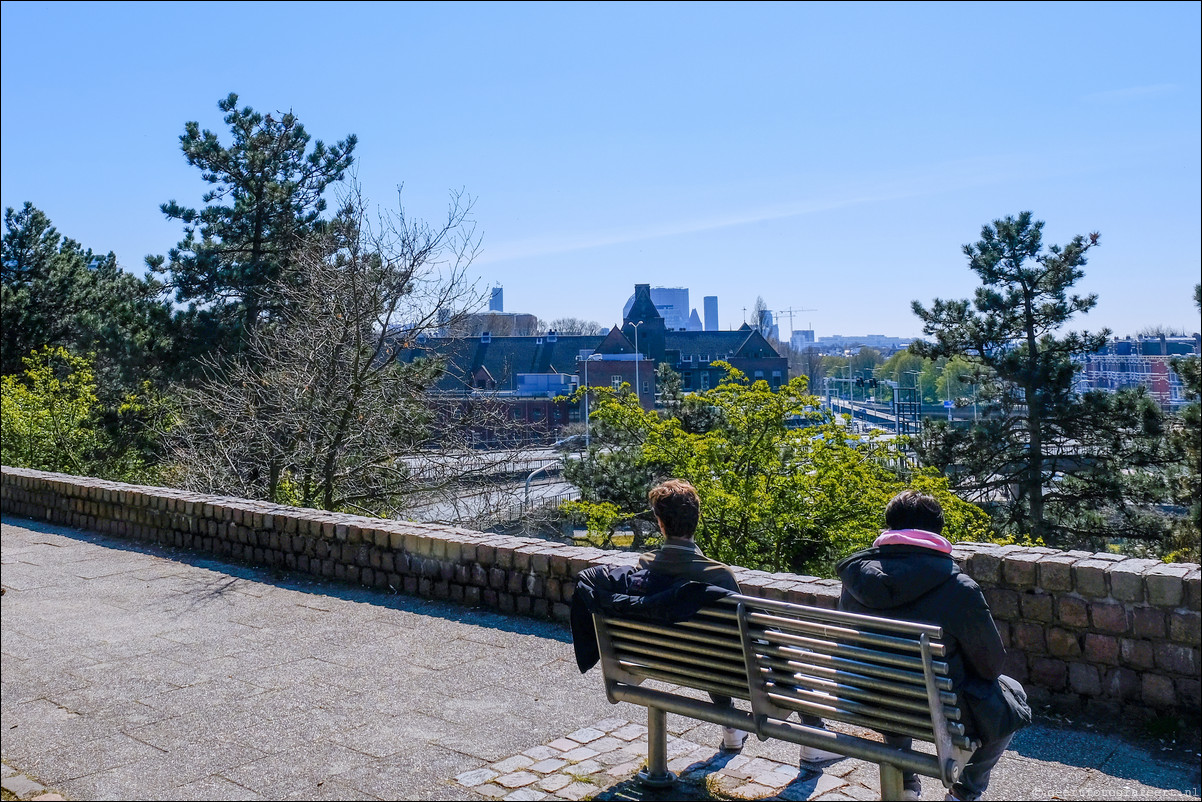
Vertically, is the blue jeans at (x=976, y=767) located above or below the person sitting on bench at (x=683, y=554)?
below

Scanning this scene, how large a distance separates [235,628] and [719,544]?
7.23 m

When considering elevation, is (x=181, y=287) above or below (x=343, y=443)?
above

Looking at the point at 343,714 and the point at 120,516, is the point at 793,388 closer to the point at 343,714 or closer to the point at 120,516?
the point at 120,516

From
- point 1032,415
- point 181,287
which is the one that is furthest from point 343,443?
point 1032,415

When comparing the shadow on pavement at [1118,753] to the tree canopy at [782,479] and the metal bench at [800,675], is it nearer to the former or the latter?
the metal bench at [800,675]

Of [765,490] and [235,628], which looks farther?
[765,490]

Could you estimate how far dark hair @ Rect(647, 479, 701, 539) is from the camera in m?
4.04

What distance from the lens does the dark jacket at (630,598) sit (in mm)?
3814

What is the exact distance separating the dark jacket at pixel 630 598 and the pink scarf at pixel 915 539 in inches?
26.3

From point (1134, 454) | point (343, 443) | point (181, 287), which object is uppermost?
point (181, 287)

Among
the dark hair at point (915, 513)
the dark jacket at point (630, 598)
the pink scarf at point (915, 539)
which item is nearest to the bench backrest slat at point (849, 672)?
the dark jacket at point (630, 598)

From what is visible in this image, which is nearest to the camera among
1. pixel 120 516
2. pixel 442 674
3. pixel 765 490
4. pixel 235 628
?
pixel 442 674

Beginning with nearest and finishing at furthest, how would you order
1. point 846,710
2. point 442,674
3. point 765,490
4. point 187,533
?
point 846,710
point 442,674
point 187,533
point 765,490

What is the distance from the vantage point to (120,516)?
1034 centimetres
